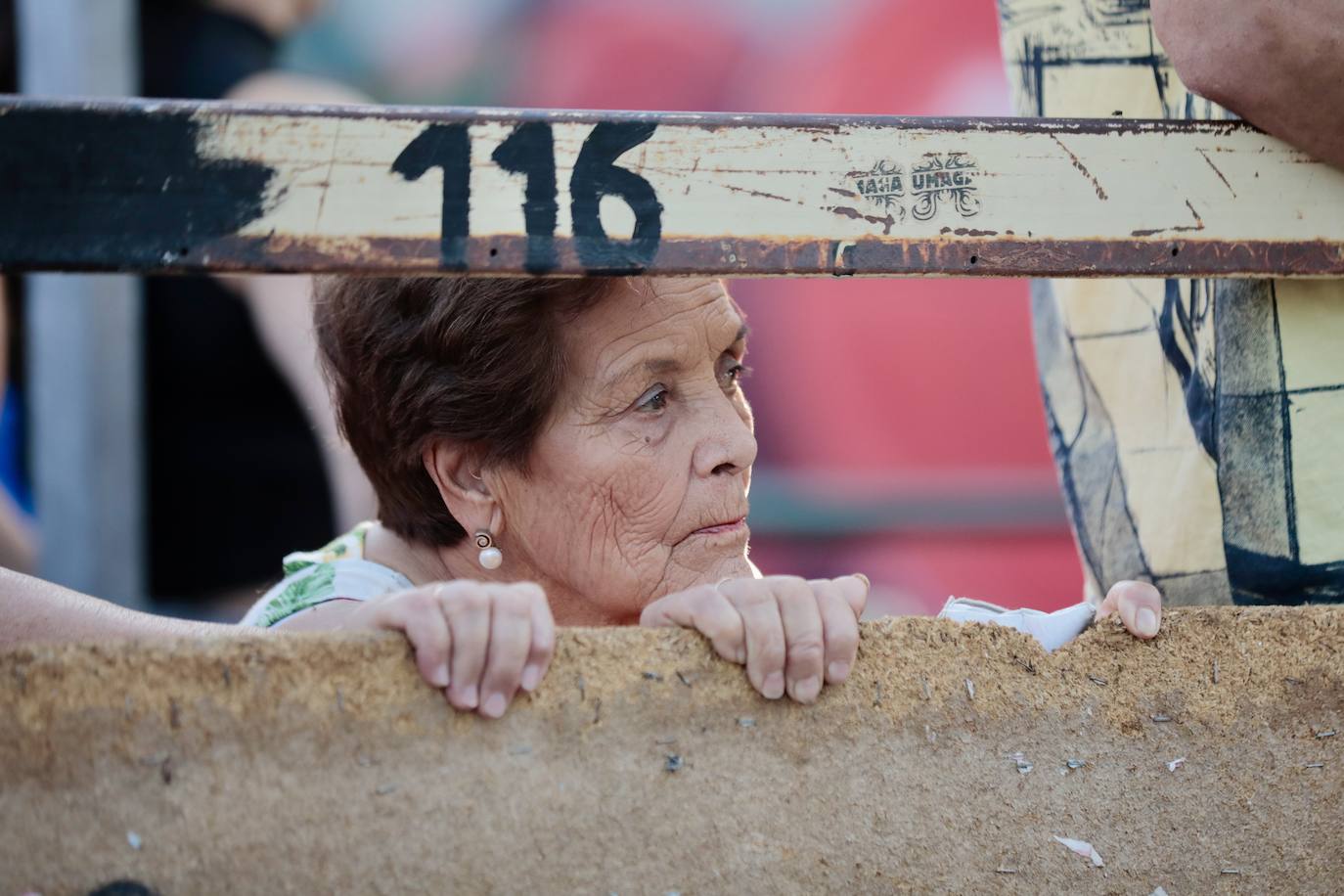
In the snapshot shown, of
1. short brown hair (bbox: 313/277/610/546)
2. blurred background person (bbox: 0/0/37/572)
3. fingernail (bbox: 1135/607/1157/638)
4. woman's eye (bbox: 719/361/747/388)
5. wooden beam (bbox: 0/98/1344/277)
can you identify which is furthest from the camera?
blurred background person (bbox: 0/0/37/572)

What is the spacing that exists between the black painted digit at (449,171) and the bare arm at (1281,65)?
0.88 meters

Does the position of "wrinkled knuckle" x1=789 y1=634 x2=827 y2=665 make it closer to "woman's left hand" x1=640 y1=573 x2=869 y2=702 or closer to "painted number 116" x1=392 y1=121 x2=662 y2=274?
"woman's left hand" x1=640 y1=573 x2=869 y2=702

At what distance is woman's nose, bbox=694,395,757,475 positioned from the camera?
199 cm

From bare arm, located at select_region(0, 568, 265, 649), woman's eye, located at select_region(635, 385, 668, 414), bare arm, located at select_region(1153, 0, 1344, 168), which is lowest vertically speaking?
bare arm, located at select_region(0, 568, 265, 649)

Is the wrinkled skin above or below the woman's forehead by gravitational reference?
below

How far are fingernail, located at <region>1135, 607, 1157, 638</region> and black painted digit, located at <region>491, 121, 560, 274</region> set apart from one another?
2.55 feet

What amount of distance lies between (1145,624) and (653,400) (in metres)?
0.82

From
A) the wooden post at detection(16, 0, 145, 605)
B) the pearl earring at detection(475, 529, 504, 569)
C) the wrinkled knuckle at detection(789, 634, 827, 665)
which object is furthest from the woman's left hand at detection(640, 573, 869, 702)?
the wooden post at detection(16, 0, 145, 605)

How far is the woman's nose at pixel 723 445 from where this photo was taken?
6.53 feet

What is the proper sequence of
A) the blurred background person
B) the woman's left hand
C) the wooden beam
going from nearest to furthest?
the wooden beam → the woman's left hand → the blurred background person

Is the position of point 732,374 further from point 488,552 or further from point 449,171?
point 449,171

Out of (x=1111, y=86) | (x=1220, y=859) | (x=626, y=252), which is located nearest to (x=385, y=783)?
(x=626, y=252)

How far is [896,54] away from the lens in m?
5.14

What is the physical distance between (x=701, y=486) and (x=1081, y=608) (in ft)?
2.03
